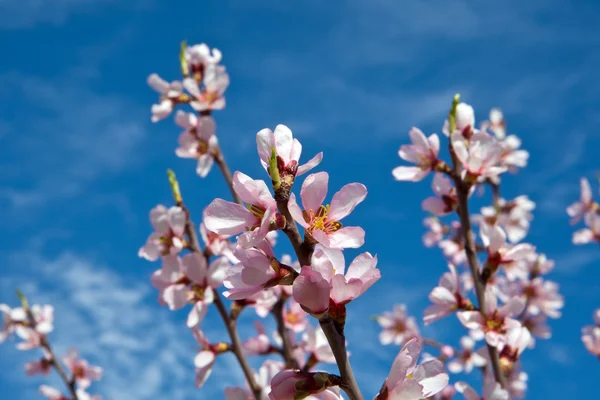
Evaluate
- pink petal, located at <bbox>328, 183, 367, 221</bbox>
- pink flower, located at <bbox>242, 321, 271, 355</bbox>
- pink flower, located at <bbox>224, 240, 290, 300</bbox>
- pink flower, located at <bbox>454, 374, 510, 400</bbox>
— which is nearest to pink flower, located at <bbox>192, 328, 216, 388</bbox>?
pink flower, located at <bbox>242, 321, 271, 355</bbox>

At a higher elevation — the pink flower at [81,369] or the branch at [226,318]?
the pink flower at [81,369]

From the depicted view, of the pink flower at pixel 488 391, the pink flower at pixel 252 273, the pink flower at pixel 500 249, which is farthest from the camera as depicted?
the pink flower at pixel 500 249

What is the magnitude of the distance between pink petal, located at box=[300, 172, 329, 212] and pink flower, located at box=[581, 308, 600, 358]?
5.13 metres

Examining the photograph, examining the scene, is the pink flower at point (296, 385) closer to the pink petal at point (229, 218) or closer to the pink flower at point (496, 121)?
the pink petal at point (229, 218)

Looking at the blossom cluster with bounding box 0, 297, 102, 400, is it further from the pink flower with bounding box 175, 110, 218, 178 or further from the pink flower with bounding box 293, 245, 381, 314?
the pink flower with bounding box 293, 245, 381, 314

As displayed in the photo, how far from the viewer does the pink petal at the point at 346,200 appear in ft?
5.88

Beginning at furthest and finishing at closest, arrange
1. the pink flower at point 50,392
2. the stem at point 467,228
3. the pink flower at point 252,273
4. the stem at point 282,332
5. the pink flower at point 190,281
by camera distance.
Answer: the pink flower at point 50,392 < the stem at point 282,332 < the pink flower at point 190,281 < the stem at point 467,228 < the pink flower at point 252,273

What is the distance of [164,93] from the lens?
516cm

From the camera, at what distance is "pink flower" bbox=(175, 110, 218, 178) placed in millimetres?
4934

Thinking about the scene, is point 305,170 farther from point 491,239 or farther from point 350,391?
point 491,239

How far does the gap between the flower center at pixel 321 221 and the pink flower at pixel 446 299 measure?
65.4 inches

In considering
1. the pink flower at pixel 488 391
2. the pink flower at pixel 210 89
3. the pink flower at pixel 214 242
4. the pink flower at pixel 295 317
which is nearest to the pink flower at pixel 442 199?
the pink flower at pixel 488 391

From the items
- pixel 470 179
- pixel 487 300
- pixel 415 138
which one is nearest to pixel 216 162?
pixel 415 138

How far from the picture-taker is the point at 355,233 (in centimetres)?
174
